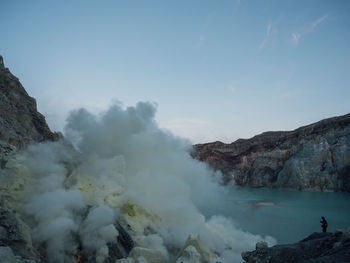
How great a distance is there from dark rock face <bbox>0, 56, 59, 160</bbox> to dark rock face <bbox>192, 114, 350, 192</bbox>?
5627 cm

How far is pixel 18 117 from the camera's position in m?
22.1

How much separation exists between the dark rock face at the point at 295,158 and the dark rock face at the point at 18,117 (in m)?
56.3

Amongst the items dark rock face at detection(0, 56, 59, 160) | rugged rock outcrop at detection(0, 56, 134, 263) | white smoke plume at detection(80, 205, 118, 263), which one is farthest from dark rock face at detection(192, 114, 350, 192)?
white smoke plume at detection(80, 205, 118, 263)

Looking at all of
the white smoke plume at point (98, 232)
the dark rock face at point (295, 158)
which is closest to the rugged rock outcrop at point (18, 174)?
the white smoke plume at point (98, 232)

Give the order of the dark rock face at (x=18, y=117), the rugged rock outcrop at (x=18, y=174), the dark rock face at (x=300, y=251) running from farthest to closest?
the dark rock face at (x=18, y=117) < the rugged rock outcrop at (x=18, y=174) < the dark rock face at (x=300, y=251)

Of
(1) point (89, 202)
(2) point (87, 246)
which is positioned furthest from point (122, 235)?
(1) point (89, 202)

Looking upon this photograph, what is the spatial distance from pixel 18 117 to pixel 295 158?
2371 inches

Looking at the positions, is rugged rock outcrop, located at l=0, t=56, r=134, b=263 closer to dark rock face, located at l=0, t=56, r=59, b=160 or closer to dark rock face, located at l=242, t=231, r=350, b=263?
dark rock face, located at l=0, t=56, r=59, b=160

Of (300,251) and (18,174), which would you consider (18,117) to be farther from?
(300,251)

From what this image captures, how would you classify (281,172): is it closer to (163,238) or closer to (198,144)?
(198,144)

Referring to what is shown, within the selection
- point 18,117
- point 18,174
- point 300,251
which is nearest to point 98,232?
point 18,174

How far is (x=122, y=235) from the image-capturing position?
13617 mm

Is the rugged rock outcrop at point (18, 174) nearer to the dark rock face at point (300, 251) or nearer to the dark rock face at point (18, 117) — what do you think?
the dark rock face at point (18, 117)

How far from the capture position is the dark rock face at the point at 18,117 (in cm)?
1970
